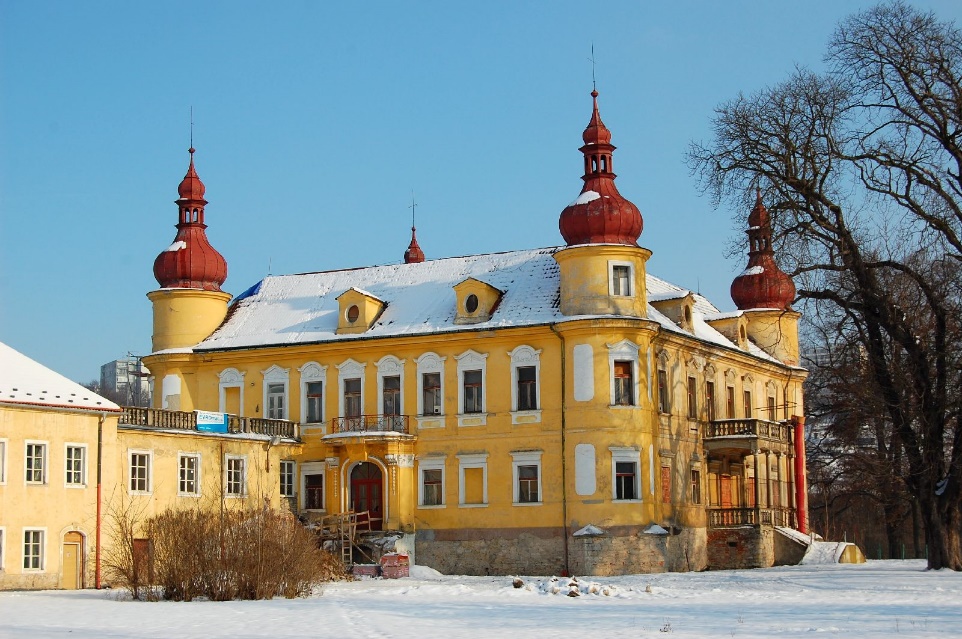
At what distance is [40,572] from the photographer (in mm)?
35094

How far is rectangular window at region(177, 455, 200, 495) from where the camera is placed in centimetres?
4016

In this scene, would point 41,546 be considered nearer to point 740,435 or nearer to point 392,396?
point 392,396

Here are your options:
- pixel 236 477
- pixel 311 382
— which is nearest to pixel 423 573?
pixel 236 477

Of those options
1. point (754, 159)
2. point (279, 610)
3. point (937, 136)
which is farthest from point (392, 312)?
point (279, 610)

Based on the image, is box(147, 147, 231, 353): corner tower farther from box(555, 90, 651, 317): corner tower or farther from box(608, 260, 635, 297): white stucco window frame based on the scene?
box(608, 260, 635, 297): white stucco window frame

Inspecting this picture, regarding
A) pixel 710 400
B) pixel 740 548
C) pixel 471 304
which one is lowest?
pixel 740 548

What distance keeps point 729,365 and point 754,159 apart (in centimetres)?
1547

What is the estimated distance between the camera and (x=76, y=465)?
3662 centimetres

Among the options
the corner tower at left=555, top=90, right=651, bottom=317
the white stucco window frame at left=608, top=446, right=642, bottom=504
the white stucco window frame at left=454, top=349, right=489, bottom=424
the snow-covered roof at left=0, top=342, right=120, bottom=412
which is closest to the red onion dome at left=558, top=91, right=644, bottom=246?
the corner tower at left=555, top=90, right=651, bottom=317

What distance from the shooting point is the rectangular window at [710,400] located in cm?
4866

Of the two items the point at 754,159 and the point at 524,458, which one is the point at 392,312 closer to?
the point at 524,458

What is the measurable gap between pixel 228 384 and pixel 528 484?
38.8ft

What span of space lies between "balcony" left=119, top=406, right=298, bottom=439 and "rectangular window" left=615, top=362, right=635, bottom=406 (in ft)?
35.3

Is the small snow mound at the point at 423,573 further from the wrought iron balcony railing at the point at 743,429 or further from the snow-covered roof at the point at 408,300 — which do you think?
the wrought iron balcony railing at the point at 743,429
